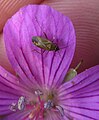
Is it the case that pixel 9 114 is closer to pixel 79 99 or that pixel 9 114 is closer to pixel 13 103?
pixel 13 103

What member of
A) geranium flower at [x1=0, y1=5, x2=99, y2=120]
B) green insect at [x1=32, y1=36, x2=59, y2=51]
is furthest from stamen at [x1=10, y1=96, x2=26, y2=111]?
green insect at [x1=32, y1=36, x2=59, y2=51]

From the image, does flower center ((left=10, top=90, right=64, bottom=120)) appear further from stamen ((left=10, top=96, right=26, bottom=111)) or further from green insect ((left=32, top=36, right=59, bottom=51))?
green insect ((left=32, top=36, right=59, bottom=51))

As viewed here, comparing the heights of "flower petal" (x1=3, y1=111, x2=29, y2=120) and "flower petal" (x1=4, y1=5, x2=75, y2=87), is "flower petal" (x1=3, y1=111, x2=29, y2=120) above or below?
below

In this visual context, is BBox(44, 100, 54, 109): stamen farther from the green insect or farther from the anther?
the green insect

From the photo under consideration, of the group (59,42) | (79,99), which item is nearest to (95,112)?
(79,99)

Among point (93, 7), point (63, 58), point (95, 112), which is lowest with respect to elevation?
point (95, 112)

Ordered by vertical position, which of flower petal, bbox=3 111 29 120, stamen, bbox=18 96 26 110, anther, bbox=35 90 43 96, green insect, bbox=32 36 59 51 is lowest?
flower petal, bbox=3 111 29 120

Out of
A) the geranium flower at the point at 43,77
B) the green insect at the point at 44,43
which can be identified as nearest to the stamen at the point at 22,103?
the geranium flower at the point at 43,77

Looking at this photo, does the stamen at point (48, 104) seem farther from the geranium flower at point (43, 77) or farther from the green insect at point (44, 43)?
the green insect at point (44, 43)
